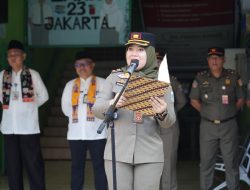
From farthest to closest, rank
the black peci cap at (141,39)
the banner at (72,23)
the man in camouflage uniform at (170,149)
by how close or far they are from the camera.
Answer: the banner at (72,23) < the man in camouflage uniform at (170,149) < the black peci cap at (141,39)

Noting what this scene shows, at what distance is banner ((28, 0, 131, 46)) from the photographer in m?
7.09

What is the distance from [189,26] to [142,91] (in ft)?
18.9

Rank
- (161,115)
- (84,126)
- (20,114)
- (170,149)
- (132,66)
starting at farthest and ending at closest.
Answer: (170,149) < (20,114) < (84,126) < (161,115) < (132,66)

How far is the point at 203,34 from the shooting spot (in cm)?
928

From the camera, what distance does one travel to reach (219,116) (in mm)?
6555

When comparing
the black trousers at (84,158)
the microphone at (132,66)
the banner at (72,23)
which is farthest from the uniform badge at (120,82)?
the banner at (72,23)

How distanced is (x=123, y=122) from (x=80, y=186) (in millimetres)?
2452

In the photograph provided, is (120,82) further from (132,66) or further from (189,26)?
(189,26)

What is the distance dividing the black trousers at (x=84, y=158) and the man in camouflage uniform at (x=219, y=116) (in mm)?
1315

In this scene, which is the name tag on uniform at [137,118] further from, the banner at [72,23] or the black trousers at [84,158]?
the banner at [72,23]

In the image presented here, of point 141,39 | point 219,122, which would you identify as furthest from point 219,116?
point 141,39

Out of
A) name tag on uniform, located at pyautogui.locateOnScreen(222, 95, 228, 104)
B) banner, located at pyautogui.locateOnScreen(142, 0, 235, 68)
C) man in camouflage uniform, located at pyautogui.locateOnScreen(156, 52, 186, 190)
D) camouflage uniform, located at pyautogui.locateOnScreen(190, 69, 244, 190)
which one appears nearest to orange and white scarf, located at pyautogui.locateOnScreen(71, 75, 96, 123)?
man in camouflage uniform, located at pyautogui.locateOnScreen(156, 52, 186, 190)

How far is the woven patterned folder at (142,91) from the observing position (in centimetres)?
367

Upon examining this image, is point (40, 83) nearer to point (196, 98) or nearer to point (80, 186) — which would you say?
point (80, 186)
